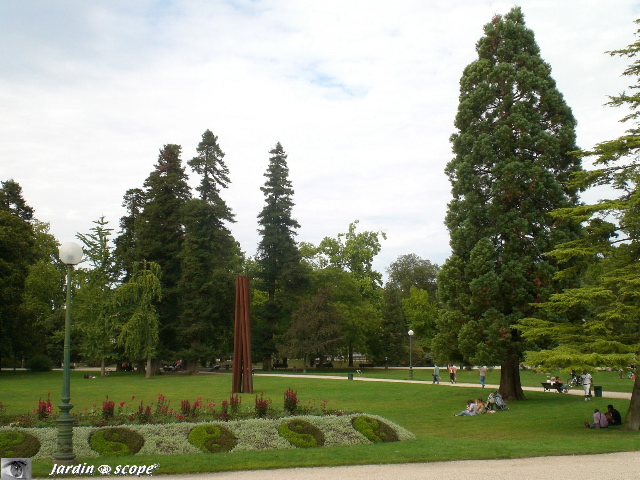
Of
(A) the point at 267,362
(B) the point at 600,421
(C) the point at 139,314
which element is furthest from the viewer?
(A) the point at 267,362

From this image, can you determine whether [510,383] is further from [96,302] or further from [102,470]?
[96,302]

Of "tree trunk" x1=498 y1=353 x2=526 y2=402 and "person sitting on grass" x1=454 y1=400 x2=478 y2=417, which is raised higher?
"tree trunk" x1=498 y1=353 x2=526 y2=402

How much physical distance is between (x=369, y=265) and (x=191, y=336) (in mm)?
25920

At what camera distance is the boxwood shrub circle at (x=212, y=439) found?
40.8 feet

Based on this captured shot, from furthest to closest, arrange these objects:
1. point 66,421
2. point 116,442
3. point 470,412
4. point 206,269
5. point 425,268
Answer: point 425,268 → point 206,269 → point 470,412 → point 116,442 → point 66,421

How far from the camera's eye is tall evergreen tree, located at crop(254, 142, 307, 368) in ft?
189

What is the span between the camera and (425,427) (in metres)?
18.4

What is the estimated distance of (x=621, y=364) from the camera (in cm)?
1465

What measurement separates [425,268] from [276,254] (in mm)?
35876

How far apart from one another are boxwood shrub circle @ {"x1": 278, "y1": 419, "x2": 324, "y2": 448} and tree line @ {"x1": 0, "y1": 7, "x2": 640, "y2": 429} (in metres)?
6.04

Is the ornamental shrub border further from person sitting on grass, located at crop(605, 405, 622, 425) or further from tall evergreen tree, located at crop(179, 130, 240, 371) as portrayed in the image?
tall evergreen tree, located at crop(179, 130, 240, 371)

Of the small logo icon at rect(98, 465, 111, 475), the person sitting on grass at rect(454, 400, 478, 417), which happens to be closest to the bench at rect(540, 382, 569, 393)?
the person sitting on grass at rect(454, 400, 478, 417)

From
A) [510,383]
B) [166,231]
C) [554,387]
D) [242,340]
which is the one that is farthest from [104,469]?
[166,231]

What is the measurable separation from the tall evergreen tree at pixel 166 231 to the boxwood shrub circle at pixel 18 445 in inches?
1608
